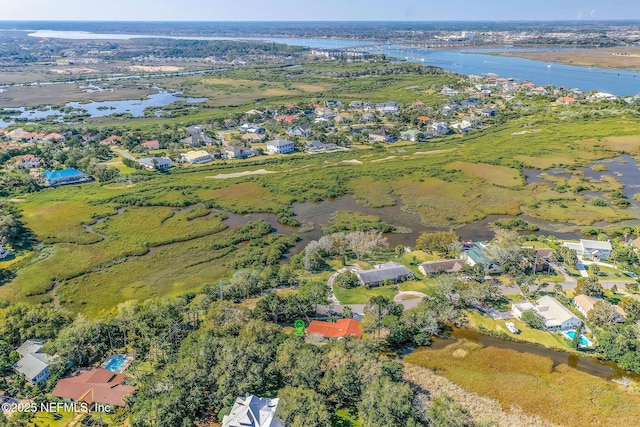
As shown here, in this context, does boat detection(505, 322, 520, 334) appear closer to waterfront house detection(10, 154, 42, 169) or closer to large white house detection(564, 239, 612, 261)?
large white house detection(564, 239, 612, 261)

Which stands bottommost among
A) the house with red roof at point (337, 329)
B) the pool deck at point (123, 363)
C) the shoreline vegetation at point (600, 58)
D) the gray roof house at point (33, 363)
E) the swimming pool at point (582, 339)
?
the pool deck at point (123, 363)

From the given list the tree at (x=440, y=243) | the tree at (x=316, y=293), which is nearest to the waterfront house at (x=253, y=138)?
the tree at (x=440, y=243)

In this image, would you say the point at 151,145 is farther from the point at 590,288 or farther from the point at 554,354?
the point at 554,354

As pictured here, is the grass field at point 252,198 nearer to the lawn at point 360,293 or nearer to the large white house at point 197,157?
the lawn at point 360,293

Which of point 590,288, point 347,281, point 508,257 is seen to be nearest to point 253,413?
point 347,281

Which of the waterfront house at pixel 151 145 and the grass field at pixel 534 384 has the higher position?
the waterfront house at pixel 151 145

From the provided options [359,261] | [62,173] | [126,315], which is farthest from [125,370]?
[62,173]

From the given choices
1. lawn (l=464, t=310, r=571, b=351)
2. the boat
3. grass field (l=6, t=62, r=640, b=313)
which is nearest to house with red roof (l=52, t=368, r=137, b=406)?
grass field (l=6, t=62, r=640, b=313)
